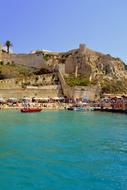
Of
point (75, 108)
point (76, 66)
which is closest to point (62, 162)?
point (75, 108)

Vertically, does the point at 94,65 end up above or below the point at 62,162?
above

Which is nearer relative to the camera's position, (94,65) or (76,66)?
(76,66)

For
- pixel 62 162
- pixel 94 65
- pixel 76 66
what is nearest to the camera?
pixel 62 162

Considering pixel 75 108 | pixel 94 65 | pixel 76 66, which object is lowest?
pixel 75 108

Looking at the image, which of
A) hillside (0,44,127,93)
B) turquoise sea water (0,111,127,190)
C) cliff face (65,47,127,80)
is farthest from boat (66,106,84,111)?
turquoise sea water (0,111,127,190)

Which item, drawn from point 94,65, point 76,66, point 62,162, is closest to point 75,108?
point 76,66

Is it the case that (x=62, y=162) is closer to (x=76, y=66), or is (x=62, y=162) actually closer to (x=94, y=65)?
(x=76, y=66)

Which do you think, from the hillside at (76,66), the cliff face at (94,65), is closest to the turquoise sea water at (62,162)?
the hillside at (76,66)

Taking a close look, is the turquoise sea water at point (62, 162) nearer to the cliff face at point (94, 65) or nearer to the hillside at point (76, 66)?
the hillside at point (76, 66)

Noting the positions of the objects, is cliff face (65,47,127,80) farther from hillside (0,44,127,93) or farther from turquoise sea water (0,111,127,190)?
turquoise sea water (0,111,127,190)

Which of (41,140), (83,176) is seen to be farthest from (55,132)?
(83,176)

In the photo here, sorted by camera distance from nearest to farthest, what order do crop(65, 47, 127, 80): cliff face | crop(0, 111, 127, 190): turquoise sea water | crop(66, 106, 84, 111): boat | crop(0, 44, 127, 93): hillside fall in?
crop(0, 111, 127, 190): turquoise sea water, crop(66, 106, 84, 111): boat, crop(0, 44, 127, 93): hillside, crop(65, 47, 127, 80): cliff face

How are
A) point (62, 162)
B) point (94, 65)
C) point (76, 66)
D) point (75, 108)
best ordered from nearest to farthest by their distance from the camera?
point (62, 162)
point (75, 108)
point (76, 66)
point (94, 65)

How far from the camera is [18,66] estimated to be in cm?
9544
